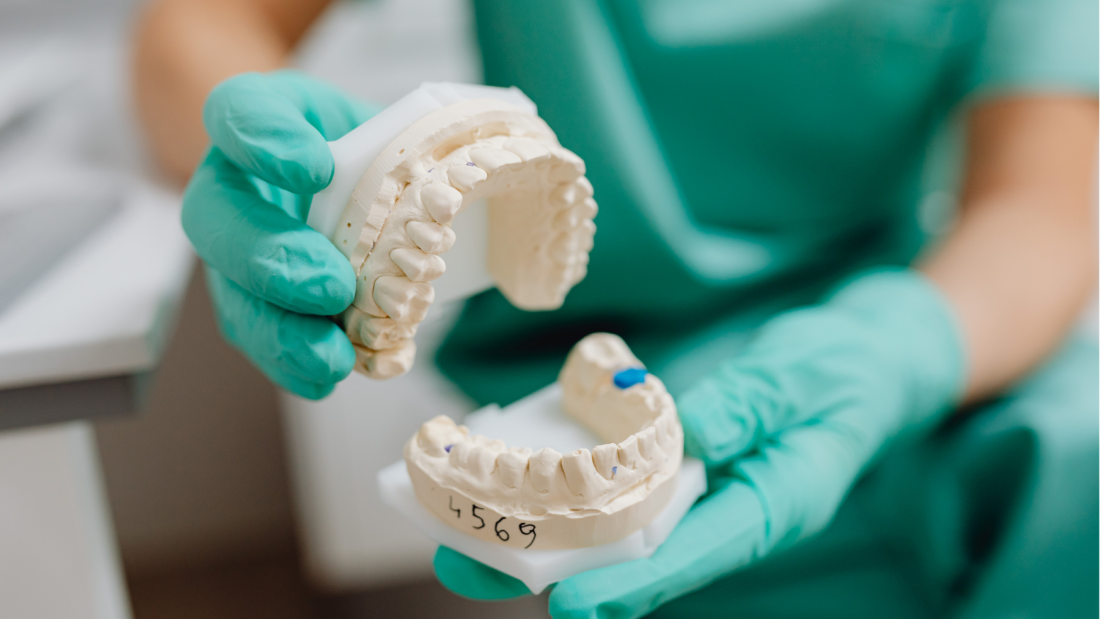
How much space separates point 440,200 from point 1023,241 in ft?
2.18

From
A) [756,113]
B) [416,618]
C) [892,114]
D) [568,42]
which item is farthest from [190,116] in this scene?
[416,618]

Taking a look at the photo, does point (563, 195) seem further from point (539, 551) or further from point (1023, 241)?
point (1023, 241)

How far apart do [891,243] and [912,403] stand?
13.1 inches

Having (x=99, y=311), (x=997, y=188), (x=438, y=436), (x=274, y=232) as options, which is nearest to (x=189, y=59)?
(x=99, y=311)

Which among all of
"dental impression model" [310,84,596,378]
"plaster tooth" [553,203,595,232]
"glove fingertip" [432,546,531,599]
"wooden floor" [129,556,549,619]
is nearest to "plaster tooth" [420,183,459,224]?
"dental impression model" [310,84,596,378]

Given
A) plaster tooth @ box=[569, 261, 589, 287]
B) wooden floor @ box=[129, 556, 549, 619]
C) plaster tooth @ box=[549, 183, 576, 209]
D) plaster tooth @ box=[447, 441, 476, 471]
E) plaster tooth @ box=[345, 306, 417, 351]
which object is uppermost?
plaster tooth @ box=[549, 183, 576, 209]

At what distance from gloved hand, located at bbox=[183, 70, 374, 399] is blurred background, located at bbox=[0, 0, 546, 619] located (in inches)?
4.9

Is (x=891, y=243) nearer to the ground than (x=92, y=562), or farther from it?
farther from it

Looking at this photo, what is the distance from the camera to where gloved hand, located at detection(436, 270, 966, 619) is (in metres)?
0.53

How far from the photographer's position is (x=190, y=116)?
2.81 feet

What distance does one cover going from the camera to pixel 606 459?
19.9 inches

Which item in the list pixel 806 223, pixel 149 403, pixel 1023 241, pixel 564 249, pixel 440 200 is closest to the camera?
pixel 440 200

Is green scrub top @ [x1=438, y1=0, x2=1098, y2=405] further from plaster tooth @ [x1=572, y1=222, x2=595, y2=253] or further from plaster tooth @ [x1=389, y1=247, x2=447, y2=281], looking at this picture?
plaster tooth @ [x1=389, y1=247, x2=447, y2=281]

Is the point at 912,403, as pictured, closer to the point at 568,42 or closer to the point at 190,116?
the point at 568,42
